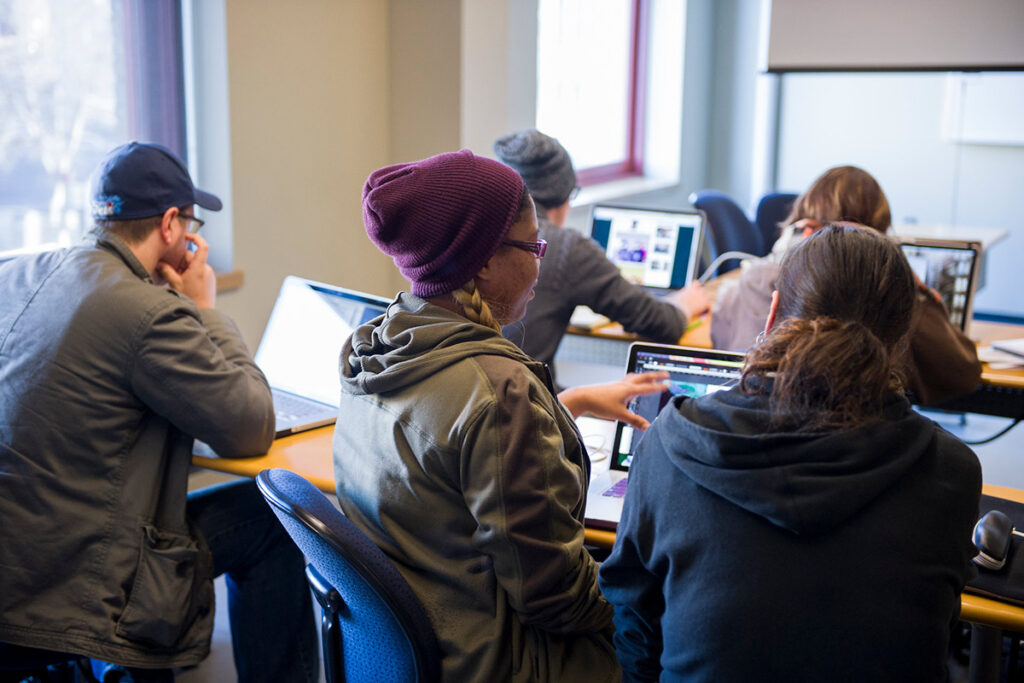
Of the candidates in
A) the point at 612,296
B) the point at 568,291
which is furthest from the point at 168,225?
the point at 612,296

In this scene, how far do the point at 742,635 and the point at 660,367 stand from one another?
0.81 metres

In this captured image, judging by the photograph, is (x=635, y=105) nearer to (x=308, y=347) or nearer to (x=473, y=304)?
(x=308, y=347)

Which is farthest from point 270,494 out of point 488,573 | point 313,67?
point 313,67

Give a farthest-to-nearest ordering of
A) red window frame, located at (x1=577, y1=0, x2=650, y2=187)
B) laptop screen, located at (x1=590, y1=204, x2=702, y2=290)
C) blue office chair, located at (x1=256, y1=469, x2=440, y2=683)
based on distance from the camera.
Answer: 1. red window frame, located at (x1=577, y1=0, x2=650, y2=187)
2. laptop screen, located at (x1=590, y1=204, x2=702, y2=290)
3. blue office chair, located at (x1=256, y1=469, x2=440, y2=683)

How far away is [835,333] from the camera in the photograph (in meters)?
1.18

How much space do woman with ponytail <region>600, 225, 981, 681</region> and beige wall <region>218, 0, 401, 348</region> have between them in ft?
8.05

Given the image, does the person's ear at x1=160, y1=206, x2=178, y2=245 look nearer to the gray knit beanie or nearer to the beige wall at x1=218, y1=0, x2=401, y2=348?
the gray knit beanie

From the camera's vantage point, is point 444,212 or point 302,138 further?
point 302,138

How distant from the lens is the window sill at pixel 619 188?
→ 531 centimetres

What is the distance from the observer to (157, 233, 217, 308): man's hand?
2092mm

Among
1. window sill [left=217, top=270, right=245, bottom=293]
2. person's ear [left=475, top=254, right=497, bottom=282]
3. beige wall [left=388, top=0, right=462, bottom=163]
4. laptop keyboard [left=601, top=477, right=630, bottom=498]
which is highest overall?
beige wall [left=388, top=0, right=462, bottom=163]

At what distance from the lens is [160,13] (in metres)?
3.14

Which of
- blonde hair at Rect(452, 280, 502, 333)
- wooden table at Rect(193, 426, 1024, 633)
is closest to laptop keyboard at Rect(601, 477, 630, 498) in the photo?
wooden table at Rect(193, 426, 1024, 633)

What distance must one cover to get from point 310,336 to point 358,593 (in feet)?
3.69
